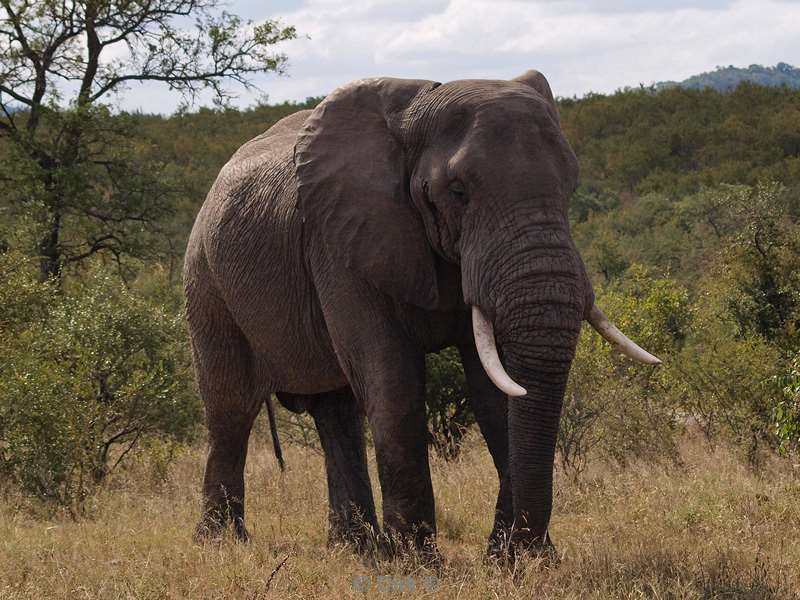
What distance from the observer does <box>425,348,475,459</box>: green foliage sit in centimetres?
1024

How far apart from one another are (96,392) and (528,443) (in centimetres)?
575

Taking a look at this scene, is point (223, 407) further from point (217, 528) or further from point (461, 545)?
point (461, 545)

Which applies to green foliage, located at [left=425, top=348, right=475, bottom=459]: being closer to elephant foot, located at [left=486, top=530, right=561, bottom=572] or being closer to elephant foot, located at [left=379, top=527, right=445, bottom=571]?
elephant foot, located at [left=379, top=527, right=445, bottom=571]

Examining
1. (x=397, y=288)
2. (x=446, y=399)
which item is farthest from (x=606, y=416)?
(x=397, y=288)

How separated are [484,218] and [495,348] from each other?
1.82 ft

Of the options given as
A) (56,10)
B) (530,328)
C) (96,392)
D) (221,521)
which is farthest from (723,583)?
(56,10)

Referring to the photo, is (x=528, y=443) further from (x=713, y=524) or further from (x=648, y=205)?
(x=648, y=205)

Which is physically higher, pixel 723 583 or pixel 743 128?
pixel 743 128

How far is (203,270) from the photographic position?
23.5 ft

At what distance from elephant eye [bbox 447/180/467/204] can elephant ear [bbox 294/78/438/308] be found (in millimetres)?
333

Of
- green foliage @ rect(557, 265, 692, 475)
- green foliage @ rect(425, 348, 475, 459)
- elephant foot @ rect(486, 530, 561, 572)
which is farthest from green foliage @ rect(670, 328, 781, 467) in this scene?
elephant foot @ rect(486, 530, 561, 572)

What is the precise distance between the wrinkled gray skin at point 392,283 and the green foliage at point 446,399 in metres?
3.14

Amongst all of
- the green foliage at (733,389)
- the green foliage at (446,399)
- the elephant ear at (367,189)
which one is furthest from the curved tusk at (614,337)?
the green foliage at (446,399)

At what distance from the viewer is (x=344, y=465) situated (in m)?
6.96
